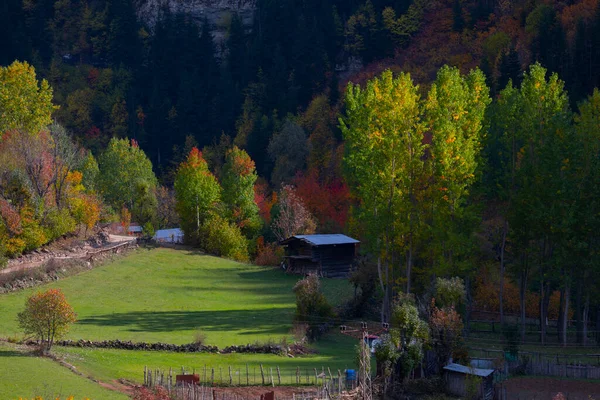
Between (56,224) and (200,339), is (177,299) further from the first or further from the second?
(56,224)

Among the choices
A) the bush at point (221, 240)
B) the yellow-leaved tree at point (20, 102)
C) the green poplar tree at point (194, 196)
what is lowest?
the bush at point (221, 240)


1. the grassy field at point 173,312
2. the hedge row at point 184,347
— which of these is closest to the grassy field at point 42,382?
the grassy field at point 173,312

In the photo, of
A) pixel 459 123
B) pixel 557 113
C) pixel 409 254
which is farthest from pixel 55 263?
pixel 557 113

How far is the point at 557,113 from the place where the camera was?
5969 centimetres

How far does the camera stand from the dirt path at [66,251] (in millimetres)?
71250

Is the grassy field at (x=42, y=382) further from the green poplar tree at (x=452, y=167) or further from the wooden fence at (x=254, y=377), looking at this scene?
the green poplar tree at (x=452, y=167)

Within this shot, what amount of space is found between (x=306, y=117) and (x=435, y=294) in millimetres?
Answer: 94541

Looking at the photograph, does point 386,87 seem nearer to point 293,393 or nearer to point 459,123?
point 459,123

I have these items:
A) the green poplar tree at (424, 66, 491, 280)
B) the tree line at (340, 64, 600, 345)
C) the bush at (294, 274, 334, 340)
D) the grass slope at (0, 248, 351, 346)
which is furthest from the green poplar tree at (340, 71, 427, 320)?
the grass slope at (0, 248, 351, 346)

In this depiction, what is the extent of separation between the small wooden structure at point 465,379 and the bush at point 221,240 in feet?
165

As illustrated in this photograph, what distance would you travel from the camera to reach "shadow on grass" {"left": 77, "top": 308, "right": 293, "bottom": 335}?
189 feet

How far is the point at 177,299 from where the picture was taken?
69.1m

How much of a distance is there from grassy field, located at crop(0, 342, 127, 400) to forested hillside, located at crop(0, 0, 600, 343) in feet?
83.2

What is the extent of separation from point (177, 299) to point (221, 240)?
87.8ft
